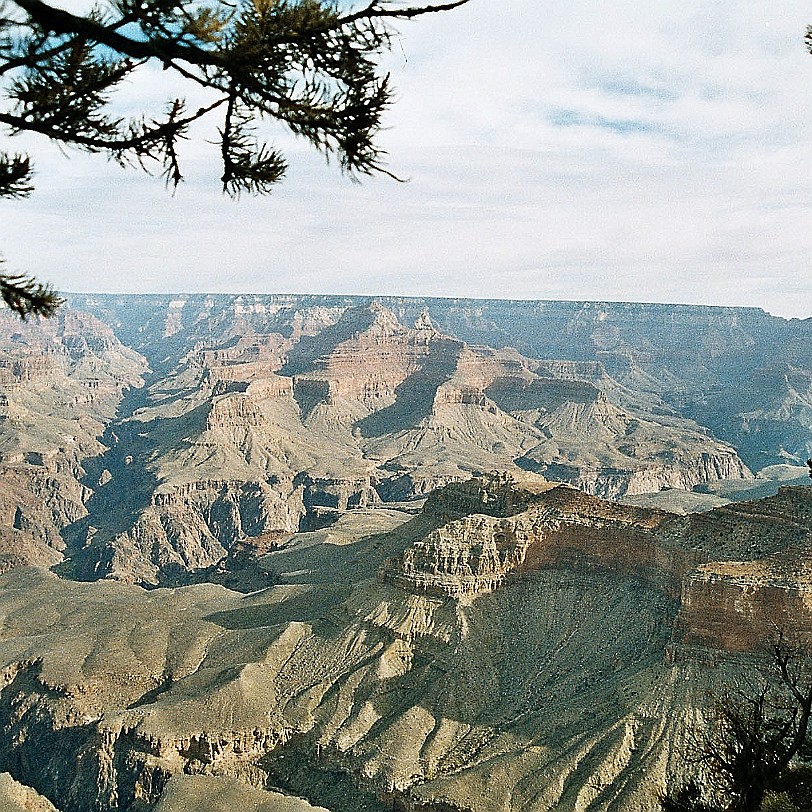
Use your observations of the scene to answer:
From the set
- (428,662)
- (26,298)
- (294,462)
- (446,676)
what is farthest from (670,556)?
(294,462)

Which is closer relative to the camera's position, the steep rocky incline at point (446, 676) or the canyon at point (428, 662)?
the steep rocky incline at point (446, 676)

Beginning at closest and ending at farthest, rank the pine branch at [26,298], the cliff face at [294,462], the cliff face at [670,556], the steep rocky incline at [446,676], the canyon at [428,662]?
the pine branch at [26,298], the steep rocky incline at [446,676], the canyon at [428,662], the cliff face at [670,556], the cliff face at [294,462]

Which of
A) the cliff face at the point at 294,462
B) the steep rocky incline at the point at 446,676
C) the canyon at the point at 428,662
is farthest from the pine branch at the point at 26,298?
the cliff face at the point at 294,462

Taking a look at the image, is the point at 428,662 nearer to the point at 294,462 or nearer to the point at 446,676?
the point at 446,676

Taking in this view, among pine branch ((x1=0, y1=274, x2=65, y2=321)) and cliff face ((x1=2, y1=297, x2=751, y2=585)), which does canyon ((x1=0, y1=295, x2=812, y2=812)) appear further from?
cliff face ((x1=2, y1=297, x2=751, y2=585))

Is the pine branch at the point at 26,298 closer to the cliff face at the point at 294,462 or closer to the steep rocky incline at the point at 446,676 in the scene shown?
the steep rocky incline at the point at 446,676

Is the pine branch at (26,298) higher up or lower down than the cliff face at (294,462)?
higher up

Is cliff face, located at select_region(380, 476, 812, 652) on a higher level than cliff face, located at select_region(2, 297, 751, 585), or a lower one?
higher

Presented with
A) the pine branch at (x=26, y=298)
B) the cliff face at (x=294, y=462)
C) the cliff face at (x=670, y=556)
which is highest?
the pine branch at (x=26, y=298)

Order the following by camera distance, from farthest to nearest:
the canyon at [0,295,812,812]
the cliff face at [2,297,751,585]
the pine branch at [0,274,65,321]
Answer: the cliff face at [2,297,751,585], the canyon at [0,295,812,812], the pine branch at [0,274,65,321]

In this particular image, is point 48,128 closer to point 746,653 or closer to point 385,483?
point 746,653

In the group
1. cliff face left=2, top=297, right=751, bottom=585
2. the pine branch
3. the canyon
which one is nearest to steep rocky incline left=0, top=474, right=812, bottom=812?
the canyon
